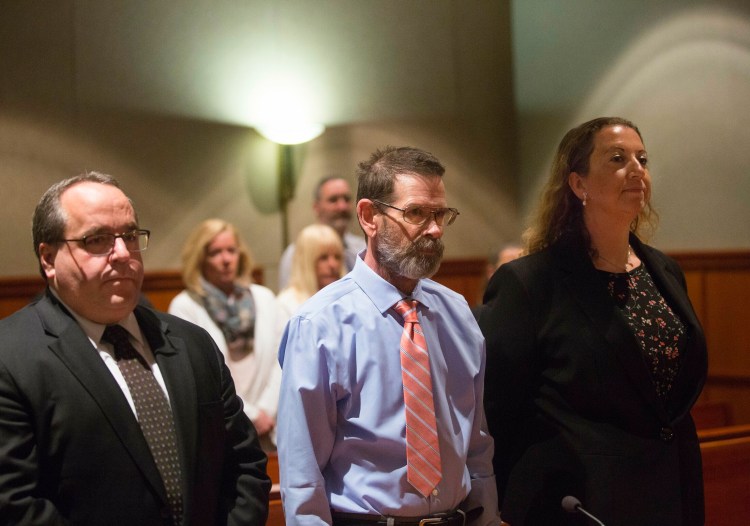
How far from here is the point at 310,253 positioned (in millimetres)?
4379

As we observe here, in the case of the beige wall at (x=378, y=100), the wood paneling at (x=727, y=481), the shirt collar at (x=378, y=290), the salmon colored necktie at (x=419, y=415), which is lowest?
the wood paneling at (x=727, y=481)

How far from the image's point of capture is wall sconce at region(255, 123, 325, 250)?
6727mm

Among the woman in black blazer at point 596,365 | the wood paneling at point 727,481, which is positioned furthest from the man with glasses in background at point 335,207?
the woman in black blazer at point 596,365

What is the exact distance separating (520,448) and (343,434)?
0.58m

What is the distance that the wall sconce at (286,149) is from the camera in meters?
6.73

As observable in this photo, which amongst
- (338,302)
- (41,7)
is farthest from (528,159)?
(338,302)

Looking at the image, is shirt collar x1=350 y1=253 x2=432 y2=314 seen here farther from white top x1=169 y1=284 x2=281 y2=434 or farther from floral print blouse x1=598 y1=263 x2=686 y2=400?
white top x1=169 y1=284 x2=281 y2=434

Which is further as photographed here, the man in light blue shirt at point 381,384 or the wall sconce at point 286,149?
the wall sconce at point 286,149

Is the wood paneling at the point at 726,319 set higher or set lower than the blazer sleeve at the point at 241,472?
lower

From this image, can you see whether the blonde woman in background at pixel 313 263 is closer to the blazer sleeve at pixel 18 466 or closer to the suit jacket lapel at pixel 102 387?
the suit jacket lapel at pixel 102 387

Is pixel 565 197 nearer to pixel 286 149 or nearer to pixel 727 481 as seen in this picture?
pixel 727 481

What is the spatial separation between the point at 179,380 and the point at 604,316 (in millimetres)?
1074

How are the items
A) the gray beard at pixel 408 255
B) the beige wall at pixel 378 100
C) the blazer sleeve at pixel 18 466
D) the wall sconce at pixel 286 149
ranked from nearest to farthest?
the blazer sleeve at pixel 18 466 → the gray beard at pixel 408 255 → the beige wall at pixel 378 100 → the wall sconce at pixel 286 149

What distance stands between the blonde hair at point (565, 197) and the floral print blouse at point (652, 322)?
143 mm
